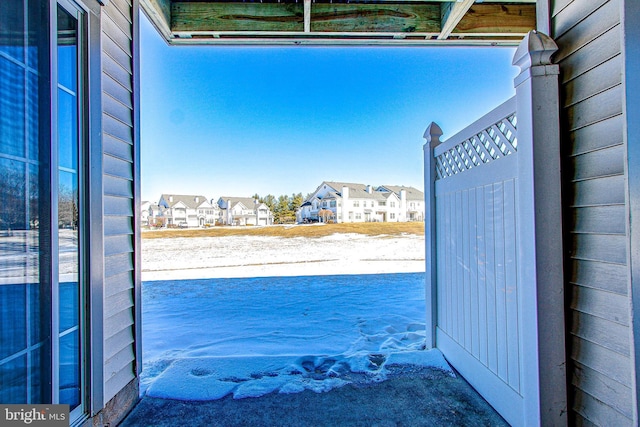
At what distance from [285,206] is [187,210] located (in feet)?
34.2

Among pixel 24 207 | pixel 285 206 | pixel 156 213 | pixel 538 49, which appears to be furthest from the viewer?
pixel 285 206

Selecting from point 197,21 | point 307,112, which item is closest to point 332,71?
point 307,112

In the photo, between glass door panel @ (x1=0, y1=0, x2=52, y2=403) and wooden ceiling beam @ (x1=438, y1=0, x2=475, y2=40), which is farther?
wooden ceiling beam @ (x1=438, y1=0, x2=475, y2=40)

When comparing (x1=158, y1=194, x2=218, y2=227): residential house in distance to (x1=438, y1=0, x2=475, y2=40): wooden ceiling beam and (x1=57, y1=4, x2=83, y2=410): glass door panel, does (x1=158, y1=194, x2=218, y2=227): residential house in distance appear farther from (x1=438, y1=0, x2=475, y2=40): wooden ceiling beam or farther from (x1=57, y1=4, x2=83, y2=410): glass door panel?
(x1=57, y1=4, x2=83, y2=410): glass door panel

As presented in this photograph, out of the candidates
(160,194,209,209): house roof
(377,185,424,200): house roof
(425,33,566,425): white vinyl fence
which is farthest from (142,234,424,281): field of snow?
(160,194,209,209): house roof

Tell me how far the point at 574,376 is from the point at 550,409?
173 millimetres

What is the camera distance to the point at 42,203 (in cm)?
122

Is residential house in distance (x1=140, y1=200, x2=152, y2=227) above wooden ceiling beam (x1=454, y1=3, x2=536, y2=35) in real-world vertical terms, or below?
below

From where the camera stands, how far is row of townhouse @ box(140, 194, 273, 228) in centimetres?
3316

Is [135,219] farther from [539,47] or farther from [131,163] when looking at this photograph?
[539,47]

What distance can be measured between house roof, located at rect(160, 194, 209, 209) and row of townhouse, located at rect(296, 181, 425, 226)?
36.2ft

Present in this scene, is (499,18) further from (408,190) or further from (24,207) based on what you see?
(408,190)

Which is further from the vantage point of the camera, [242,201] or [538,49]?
[242,201]

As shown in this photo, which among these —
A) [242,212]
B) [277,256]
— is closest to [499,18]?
[277,256]
